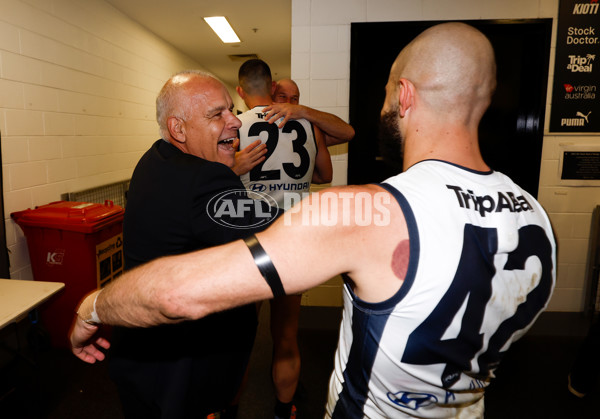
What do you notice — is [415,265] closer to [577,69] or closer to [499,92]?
[499,92]

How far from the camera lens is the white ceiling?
13.3 ft

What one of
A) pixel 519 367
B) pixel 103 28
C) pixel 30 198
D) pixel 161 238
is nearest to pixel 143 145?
pixel 103 28

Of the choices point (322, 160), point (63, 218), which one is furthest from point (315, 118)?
point (63, 218)

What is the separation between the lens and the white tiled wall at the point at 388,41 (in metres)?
2.95

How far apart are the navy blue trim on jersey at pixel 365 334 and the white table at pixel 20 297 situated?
4.53 feet

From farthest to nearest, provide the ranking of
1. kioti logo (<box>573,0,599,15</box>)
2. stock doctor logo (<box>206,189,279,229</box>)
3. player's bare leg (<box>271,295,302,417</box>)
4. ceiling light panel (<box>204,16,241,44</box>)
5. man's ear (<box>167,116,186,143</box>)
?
ceiling light panel (<box>204,16,241,44</box>)
kioti logo (<box>573,0,599,15</box>)
player's bare leg (<box>271,295,302,417</box>)
man's ear (<box>167,116,186,143</box>)
stock doctor logo (<box>206,189,279,229</box>)

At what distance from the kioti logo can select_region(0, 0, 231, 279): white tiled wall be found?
4194 millimetres

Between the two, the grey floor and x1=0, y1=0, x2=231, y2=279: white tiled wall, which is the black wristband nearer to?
the grey floor

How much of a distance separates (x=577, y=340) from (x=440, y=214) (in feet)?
10.1

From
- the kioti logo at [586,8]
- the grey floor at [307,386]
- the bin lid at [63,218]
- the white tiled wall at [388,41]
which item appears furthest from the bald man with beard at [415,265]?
the kioti logo at [586,8]

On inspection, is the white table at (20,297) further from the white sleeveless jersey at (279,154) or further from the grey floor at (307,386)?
the white sleeveless jersey at (279,154)

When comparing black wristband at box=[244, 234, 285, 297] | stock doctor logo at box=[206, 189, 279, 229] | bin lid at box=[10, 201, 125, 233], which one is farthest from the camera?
bin lid at box=[10, 201, 125, 233]

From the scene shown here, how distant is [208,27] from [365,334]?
505cm

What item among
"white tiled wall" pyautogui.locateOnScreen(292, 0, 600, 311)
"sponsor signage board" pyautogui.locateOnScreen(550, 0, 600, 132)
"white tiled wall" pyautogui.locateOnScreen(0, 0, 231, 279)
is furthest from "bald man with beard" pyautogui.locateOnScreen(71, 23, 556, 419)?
"sponsor signage board" pyautogui.locateOnScreen(550, 0, 600, 132)
